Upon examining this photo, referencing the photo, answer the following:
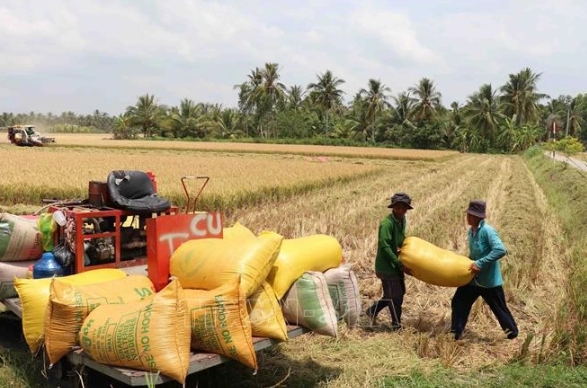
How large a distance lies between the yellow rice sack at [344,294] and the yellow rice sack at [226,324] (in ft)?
3.33

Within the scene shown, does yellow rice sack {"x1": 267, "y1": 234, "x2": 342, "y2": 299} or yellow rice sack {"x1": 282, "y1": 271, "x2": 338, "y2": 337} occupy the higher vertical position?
yellow rice sack {"x1": 267, "y1": 234, "x2": 342, "y2": 299}

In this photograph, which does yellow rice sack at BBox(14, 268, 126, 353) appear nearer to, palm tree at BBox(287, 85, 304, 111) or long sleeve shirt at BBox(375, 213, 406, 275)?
long sleeve shirt at BBox(375, 213, 406, 275)

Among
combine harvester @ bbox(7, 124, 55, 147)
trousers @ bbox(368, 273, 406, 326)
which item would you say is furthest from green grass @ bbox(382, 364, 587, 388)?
combine harvester @ bbox(7, 124, 55, 147)

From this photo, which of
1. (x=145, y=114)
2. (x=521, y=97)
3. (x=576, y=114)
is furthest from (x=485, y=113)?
(x=145, y=114)

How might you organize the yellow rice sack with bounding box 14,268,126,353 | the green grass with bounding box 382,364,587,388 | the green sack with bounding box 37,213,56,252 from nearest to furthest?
the yellow rice sack with bounding box 14,268,126,353
the green grass with bounding box 382,364,587,388
the green sack with bounding box 37,213,56,252

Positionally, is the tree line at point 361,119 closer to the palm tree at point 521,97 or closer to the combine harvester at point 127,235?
the palm tree at point 521,97

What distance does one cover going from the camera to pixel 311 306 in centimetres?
385

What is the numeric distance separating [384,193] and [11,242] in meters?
12.8

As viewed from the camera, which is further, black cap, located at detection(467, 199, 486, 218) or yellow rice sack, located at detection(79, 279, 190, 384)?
black cap, located at detection(467, 199, 486, 218)

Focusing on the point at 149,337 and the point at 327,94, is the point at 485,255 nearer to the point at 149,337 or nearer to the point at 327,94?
the point at 149,337

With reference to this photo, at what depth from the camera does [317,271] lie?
4.28m

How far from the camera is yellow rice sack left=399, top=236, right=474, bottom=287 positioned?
480 centimetres

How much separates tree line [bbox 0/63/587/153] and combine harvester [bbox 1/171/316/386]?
160 ft

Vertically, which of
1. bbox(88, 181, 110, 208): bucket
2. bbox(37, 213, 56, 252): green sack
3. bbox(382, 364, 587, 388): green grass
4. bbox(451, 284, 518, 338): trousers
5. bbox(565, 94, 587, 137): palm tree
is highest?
bbox(565, 94, 587, 137): palm tree
